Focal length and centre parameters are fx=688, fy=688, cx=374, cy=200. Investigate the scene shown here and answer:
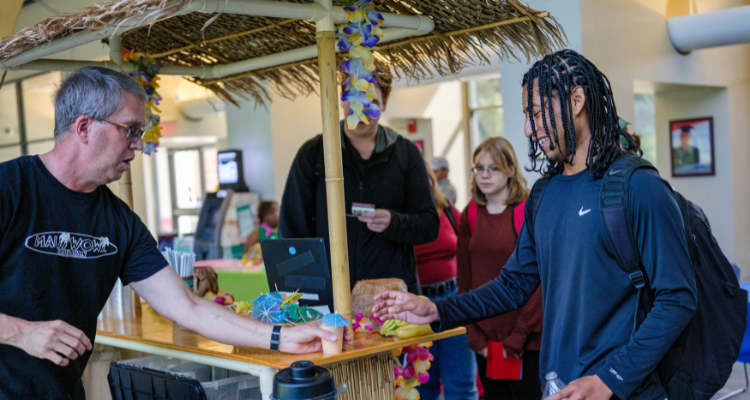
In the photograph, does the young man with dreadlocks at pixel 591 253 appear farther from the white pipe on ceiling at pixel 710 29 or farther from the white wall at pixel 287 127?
the white wall at pixel 287 127

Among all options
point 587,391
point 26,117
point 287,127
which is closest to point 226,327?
point 587,391

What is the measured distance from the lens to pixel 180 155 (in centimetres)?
1256

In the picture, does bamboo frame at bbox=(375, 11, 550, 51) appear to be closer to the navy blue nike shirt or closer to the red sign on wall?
the navy blue nike shirt

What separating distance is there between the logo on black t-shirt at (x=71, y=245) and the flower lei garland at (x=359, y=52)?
829 mm

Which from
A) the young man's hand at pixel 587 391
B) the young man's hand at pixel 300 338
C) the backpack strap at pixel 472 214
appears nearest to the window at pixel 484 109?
the backpack strap at pixel 472 214

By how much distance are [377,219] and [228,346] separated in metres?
0.76

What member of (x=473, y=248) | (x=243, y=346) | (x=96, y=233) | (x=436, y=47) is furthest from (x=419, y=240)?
(x=96, y=233)

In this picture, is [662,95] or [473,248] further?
[662,95]

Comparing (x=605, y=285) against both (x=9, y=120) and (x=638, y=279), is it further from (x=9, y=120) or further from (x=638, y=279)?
(x=9, y=120)

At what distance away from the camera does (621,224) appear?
1483mm

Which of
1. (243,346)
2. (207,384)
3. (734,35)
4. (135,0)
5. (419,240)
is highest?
(734,35)

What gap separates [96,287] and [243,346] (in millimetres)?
482

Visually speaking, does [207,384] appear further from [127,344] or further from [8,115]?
[8,115]

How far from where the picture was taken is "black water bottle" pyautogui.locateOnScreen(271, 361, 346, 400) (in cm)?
134
